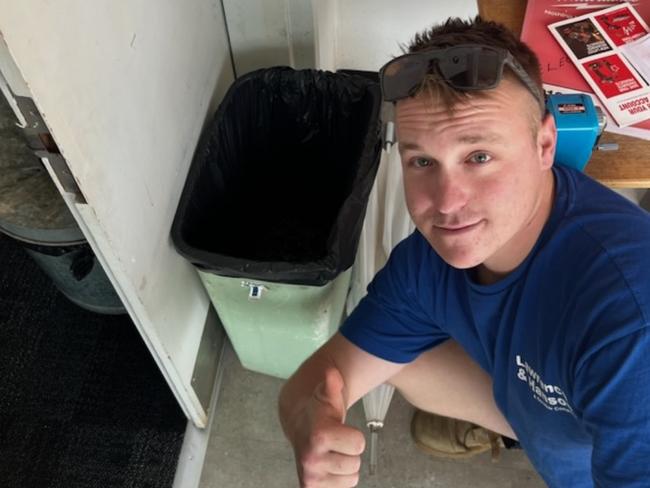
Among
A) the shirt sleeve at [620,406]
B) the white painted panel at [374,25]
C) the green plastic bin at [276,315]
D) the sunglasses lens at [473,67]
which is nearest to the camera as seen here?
the shirt sleeve at [620,406]

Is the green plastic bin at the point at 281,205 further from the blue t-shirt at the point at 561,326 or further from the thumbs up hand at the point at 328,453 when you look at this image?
the thumbs up hand at the point at 328,453

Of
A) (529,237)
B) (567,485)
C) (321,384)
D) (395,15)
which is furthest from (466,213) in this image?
(395,15)

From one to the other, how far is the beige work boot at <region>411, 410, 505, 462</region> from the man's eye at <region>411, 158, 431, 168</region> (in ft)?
2.64

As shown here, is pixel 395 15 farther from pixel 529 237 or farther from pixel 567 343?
pixel 567 343

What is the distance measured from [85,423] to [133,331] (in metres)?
0.27

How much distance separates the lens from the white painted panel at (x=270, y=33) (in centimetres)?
148

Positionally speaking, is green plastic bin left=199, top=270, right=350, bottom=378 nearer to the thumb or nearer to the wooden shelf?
the thumb

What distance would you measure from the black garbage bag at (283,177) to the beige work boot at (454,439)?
50 cm

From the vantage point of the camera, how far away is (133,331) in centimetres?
175

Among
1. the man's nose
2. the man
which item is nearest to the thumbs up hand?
the man

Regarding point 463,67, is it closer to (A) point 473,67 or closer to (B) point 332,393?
(A) point 473,67

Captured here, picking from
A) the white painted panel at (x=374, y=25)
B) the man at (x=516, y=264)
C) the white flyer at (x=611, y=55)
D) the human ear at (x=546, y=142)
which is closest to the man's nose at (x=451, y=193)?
the man at (x=516, y=264)

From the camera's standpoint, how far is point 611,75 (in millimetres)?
1143

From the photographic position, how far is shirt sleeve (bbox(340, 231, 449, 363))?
108cm
